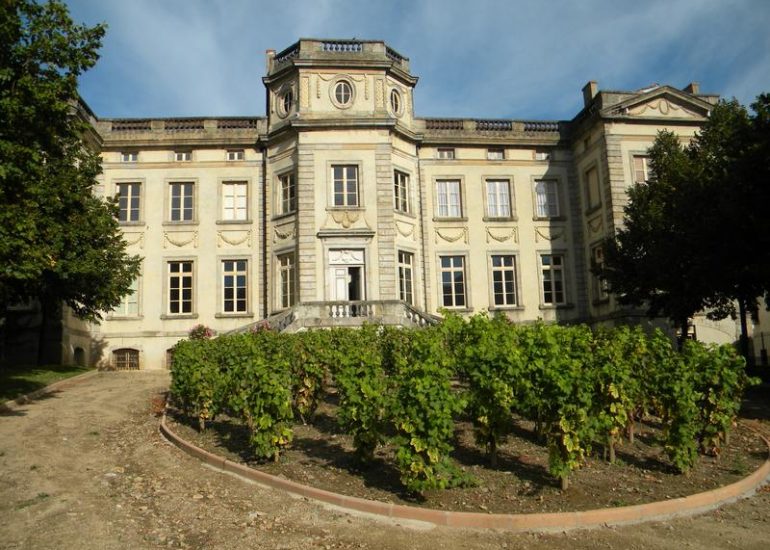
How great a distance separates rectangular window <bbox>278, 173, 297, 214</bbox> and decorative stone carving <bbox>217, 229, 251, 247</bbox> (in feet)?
6.08

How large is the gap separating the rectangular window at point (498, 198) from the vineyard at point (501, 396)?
15902 millimetres

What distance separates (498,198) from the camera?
26.6 metres

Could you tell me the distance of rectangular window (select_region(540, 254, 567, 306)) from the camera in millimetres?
25969

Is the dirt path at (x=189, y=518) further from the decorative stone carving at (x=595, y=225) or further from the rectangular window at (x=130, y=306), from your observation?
the decorative stone carving at (x=595, y=225)

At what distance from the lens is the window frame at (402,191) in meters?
24.5

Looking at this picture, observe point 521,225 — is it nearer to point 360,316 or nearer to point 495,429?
point 360,316

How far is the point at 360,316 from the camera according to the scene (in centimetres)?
2103

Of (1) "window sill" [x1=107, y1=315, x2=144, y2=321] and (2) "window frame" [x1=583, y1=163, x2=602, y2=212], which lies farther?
(2) "window frame" [x1=583, y1=163, x2=602, y2=212]

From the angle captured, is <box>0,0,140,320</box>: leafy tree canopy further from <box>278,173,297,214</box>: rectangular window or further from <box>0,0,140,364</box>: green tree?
<box>278,173,297,214</box>: rectangular window

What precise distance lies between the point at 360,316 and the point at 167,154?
37.4 ft

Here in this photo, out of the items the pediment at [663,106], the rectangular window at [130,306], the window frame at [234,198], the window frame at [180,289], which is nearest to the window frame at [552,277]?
the pediment at [663,106]

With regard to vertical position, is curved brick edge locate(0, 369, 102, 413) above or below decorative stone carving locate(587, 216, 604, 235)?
below

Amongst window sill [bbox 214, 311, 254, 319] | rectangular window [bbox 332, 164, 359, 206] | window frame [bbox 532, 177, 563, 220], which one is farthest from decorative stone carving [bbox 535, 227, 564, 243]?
window sill [bbox 214, 311, 254, 319]

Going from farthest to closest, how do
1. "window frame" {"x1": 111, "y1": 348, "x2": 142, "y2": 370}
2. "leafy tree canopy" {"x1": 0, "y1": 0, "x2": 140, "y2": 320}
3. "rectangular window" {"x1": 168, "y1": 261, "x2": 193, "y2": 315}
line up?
1. "rectangular window" {"x1": 168, "y1": 261, "x2": 193, "y2": 315}
2. "window frame" {"x1": 111, "y1": 348, "x2": 142, "y2": 370}
3. "leafy tree canopy" {"x1": 0, "y1": 0, "x2": 140, "y2": 320}
